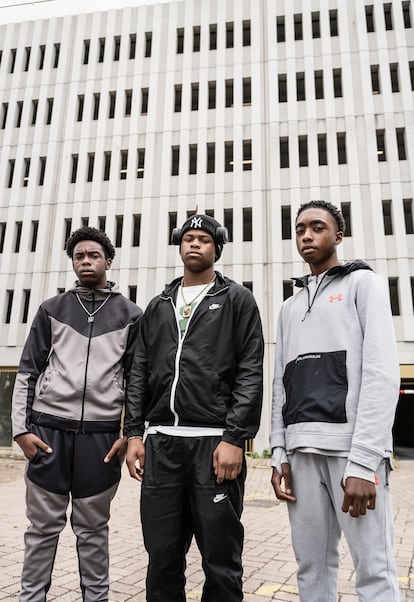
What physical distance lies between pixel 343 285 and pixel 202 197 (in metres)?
17.9

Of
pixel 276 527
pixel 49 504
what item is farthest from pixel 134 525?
pixel 49 504

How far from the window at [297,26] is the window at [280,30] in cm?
54

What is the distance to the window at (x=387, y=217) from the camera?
18.8 meters

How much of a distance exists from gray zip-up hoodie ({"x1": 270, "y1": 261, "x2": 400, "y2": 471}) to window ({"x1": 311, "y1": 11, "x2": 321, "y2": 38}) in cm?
2323

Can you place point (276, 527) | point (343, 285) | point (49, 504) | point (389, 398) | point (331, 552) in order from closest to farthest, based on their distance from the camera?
point (389, 398)
point (331, 552)
point (343, 285)
point (49, 504)
point (276, 527)

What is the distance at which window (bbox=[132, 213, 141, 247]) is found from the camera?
20375mm

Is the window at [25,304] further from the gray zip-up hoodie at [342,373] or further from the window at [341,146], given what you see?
the gray zip-up hoodie at [342,373]

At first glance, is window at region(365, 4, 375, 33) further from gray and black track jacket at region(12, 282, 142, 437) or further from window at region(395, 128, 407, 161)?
gray and black track jacket at region(12, 282, 142, 437)

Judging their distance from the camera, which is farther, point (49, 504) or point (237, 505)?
point (49, 504)

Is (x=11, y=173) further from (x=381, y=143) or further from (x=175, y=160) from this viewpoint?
(x=381, y=143)

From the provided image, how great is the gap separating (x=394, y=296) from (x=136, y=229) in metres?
12.2

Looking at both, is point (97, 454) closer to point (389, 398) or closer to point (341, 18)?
point (389, 398)

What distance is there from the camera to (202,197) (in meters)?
19.8

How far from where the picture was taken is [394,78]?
66.2 feet
